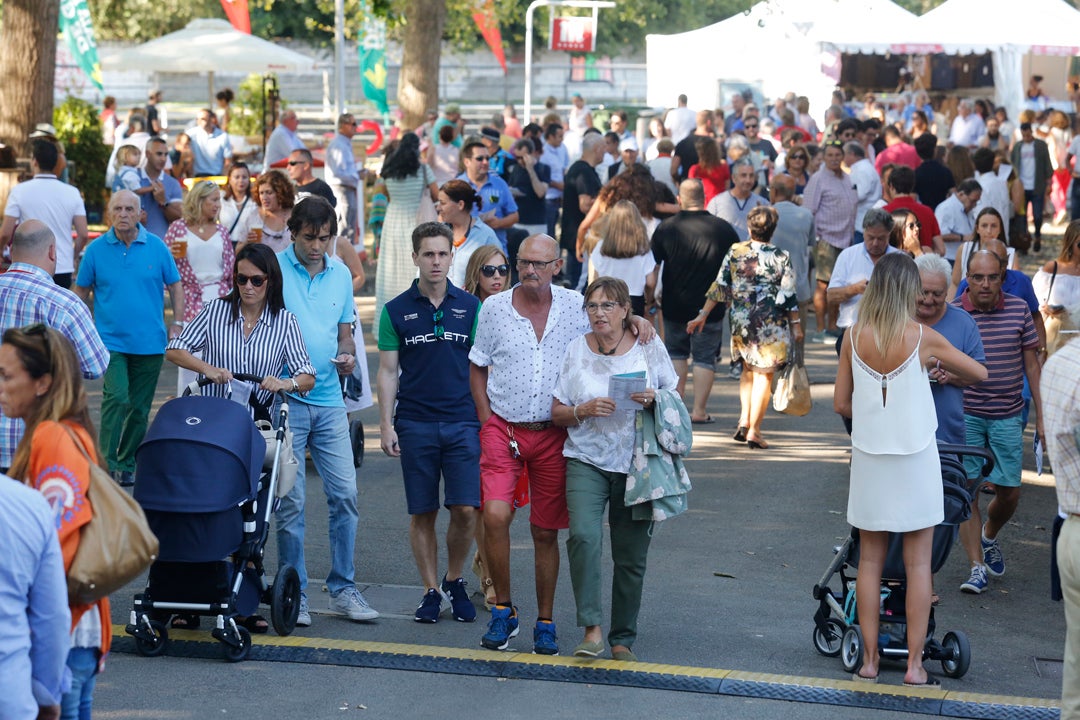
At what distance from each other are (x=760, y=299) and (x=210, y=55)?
22.9m

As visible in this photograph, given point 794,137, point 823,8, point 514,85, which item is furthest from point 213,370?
point 514,85

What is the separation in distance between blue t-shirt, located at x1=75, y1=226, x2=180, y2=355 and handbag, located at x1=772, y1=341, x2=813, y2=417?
15.2 ft

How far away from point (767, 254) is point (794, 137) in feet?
28.1

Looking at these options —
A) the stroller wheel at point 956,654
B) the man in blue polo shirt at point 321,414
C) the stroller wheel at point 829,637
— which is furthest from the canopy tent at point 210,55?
the stroller wheel at point 956,654

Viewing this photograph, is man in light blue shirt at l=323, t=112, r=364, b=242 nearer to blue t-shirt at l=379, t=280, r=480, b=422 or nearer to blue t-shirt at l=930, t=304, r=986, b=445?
blue t-shirt at l=379, t=280, r=480, b=422

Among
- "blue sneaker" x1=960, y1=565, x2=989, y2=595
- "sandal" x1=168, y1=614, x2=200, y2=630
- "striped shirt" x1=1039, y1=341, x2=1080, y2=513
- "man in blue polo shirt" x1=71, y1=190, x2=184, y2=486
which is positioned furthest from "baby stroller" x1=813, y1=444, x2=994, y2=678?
"man in blue polo shirt" x1=71, y1=190, x2=184, y2=486

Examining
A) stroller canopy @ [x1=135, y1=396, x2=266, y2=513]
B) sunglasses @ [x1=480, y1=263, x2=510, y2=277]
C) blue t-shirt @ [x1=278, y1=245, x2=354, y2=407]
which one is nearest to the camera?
stroller canopy @ [x1=135, y1=396, x2=266, y2=513]

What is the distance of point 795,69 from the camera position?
112 ft

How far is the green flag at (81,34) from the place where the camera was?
26344mm

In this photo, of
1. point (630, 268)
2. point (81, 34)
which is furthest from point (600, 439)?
point (81, 34)

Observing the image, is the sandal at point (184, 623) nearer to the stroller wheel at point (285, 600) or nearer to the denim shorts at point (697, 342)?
the stroller wheel at point (285, 600)

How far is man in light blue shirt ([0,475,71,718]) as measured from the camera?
3.57 metres

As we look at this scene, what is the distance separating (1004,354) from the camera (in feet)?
26.6

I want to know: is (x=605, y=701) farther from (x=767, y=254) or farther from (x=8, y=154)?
(x=8, y=154)
